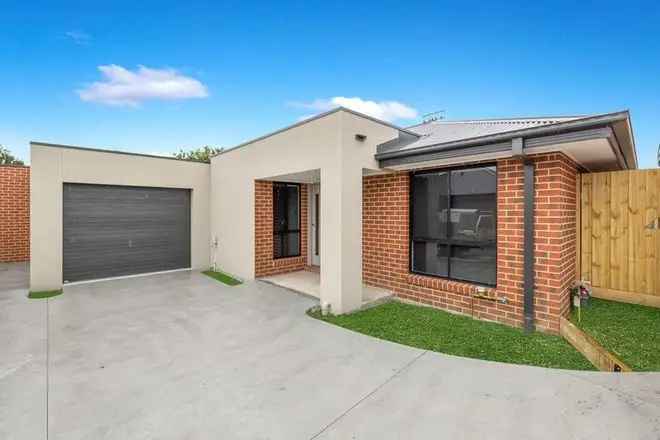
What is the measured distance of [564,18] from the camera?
7.43 meters

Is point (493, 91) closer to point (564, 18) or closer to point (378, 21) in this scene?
point (564, 18)

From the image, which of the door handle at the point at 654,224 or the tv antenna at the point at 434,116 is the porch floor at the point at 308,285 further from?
the tv antenna at the point at 434,116

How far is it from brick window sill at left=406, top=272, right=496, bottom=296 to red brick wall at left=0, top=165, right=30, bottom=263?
13504mm

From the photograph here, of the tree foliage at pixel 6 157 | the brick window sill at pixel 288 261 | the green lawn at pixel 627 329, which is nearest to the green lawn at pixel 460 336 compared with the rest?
the green lawn at pixel 627 329

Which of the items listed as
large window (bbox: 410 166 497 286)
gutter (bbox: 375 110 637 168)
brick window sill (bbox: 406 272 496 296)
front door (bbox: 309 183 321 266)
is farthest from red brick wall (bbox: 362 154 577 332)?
front door (bbox: 309 183 321 266)

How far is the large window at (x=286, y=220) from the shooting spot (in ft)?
27.0

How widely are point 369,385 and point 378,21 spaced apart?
9.01 metres

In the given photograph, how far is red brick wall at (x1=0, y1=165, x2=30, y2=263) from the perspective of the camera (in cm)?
1071

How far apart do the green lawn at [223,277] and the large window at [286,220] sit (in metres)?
1.22

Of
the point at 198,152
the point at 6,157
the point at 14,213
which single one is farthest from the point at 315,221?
the point at 6,157

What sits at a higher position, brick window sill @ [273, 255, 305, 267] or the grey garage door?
the grey garage door

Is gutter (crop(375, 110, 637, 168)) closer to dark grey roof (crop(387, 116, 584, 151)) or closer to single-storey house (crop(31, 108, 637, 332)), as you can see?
single-storey house (crop(31, 108, 637, 332))

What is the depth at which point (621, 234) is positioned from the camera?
5.38 meters

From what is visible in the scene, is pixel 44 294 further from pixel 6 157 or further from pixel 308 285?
pixel 6 157
